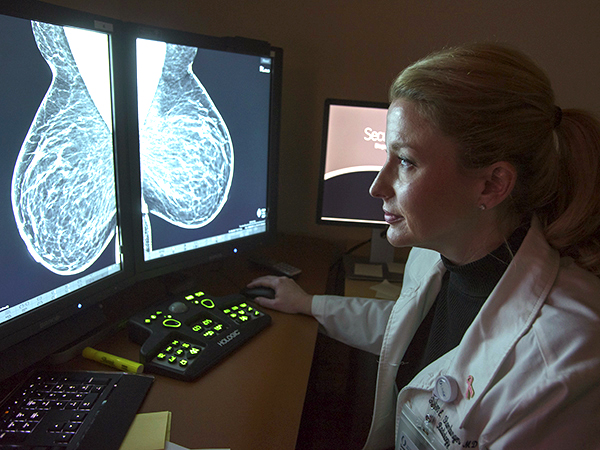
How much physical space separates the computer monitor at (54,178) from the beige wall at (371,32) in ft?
2.70

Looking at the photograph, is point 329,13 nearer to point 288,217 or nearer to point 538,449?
→ point 288,217

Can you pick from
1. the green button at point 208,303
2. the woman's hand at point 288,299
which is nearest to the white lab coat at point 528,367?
the woman's hand at point 288,299

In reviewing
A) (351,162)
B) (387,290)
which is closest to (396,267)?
(387,290)

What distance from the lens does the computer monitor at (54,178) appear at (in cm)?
73

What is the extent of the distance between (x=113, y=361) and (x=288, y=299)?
0.46 metres

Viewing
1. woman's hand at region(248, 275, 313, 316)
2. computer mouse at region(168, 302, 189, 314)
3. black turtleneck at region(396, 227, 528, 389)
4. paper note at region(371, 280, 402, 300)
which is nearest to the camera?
black turtleneck at region(396, 227, 528, 389)

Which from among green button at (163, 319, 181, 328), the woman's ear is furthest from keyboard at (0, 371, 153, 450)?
the woman's ear

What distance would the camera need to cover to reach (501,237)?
3.04ft

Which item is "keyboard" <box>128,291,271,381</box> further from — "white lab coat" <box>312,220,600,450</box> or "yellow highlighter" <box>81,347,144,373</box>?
"white lab coat" <box>312,220,600,450</box>

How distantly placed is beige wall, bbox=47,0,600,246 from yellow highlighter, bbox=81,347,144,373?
115 cm

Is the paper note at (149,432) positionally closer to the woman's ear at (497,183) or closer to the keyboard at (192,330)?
the keyboard at (192,330)

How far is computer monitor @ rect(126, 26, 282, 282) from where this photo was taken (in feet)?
3.45

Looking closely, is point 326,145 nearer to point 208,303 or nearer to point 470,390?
point 208,303

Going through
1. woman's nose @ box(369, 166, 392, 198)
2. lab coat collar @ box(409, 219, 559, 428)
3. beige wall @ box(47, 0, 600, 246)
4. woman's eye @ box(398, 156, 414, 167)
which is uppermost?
beige wall @ box(47, 0, 600, 246)
